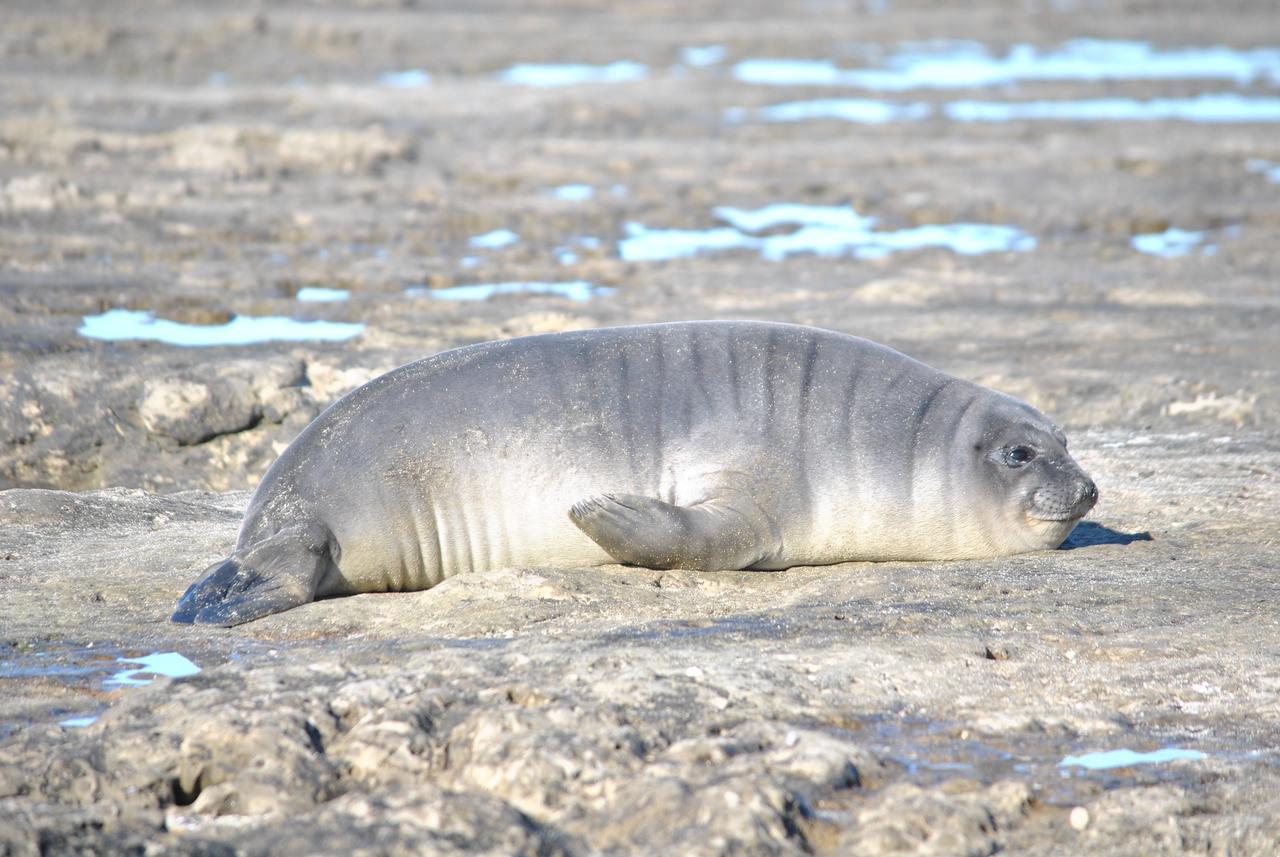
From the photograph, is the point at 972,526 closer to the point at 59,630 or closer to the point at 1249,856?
the point at 1249,856

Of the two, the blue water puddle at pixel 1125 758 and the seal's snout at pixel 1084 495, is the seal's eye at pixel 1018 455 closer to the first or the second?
the seal's snout at pixel 1084 495

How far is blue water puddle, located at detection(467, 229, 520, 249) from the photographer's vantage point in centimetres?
1126

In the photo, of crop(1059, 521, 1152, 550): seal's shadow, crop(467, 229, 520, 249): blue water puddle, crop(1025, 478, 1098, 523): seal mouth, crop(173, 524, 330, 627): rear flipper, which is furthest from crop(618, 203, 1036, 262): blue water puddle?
crop(173, 524, 330, 627): rear flipper

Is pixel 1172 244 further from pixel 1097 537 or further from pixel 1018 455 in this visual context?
pixel 1018 455

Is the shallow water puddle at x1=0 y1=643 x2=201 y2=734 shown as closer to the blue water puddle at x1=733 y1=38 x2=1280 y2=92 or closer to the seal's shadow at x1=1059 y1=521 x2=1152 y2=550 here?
the seal's shadow at x1=1059 y1=521 x2=1152 y2=550

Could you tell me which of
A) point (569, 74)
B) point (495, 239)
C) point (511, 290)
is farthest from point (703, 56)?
point (511, 290)

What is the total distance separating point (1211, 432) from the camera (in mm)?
7086

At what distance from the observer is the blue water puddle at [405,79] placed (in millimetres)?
19141

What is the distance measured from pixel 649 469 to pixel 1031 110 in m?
14.2

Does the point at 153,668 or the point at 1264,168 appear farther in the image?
the point at 1264,168

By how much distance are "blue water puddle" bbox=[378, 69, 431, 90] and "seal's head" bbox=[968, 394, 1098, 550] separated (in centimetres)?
1491

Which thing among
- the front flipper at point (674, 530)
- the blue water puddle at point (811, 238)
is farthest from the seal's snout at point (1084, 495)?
the blue water puddle at point (811, 238)

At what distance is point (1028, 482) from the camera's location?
16.6 ft

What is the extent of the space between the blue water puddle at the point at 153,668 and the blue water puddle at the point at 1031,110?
13.6 meters
